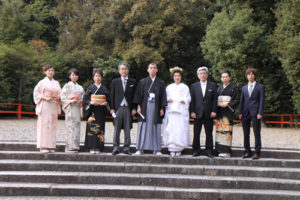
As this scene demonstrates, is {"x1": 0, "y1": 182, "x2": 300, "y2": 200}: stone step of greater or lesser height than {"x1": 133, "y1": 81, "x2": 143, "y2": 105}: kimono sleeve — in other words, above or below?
below

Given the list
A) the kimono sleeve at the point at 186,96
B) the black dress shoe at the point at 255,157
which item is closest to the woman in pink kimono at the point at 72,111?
the kimono sleeve at the point at 186,96

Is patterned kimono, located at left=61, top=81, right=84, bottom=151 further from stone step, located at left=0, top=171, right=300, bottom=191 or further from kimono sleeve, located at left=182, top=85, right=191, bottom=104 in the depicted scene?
kimono sleeve, located at left=182, top=85, right=191, bottom=104

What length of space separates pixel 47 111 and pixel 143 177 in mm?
2365

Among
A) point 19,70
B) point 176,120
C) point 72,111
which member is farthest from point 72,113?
point 19,70

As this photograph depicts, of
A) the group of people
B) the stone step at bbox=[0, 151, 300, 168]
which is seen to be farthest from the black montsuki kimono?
the stone step at bbox=[0, 151, 300, 168]

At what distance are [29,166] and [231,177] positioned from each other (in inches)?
140

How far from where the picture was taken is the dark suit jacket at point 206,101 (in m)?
6.48

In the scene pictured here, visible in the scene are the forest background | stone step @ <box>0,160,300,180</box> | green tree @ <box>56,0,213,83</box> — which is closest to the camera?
stone step @ <box>0,160,300,180</box>

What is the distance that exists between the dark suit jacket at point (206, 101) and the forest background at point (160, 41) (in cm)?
833

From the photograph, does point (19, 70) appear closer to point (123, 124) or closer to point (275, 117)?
point (123, 124)

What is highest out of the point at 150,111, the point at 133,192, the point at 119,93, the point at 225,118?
the point at 119,93

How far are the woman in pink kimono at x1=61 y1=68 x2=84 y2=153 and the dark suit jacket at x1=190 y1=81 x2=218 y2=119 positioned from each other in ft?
7.59

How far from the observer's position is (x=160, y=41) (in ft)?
60.8

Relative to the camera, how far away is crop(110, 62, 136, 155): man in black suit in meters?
6.36
